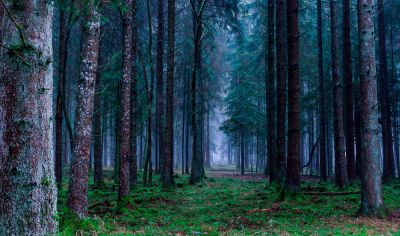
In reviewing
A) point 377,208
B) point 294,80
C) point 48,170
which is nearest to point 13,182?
point 48,170

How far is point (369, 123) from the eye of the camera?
9688 mm

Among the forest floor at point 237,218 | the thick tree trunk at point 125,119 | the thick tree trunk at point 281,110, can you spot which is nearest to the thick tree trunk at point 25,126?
the forest floor at point 237,218

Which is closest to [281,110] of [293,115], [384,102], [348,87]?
[293,115]

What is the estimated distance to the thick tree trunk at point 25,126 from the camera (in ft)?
12.8

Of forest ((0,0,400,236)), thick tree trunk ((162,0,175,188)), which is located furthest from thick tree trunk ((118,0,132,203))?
thick tree trunk ((162,0,175,188))

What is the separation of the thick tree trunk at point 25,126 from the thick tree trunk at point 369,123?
8236mm

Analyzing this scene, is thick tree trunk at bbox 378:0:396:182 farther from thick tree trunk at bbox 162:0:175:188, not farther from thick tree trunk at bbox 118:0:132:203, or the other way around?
thick tree trunk at bbox 118:0:132:203

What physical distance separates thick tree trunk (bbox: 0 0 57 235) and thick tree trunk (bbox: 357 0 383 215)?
824 centimetres

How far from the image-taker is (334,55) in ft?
55.7

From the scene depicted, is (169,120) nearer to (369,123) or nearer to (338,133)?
(338,133)

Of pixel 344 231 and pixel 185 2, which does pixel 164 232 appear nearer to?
pixel 344 231

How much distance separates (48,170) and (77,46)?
85.9 feet

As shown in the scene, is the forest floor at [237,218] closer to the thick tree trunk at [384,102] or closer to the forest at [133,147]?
the forest at [133,147]

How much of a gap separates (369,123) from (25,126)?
28.6ft
